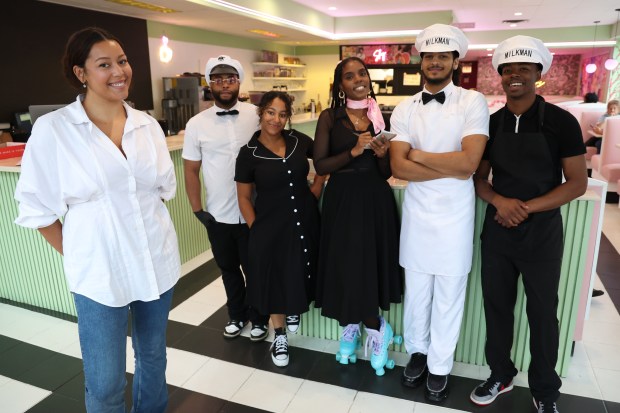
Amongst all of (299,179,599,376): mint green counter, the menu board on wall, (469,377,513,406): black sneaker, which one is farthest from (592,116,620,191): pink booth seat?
(469,377,513,406): black sneaker

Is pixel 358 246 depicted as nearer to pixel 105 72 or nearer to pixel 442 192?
pixel 442 192

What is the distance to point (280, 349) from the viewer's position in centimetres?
263

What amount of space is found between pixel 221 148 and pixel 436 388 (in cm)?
173

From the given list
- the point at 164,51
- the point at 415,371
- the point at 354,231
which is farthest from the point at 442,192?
the point at 164,51

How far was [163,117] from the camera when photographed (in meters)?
7.31

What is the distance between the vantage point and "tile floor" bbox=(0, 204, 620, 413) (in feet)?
7.50

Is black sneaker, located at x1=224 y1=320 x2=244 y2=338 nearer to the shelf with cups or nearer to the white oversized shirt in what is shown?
the white oversized shirt

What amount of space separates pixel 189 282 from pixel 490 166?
266 cm

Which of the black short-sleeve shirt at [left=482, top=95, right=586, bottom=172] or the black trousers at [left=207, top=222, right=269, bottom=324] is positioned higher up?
the black short-sleeve shirt at [left=482, top=95, right=586, bottom=172]

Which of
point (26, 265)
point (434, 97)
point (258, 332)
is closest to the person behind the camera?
point (434, 97)

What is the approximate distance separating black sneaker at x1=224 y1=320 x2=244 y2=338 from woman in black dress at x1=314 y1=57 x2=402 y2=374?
2.62ft

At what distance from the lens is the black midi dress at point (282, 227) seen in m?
2.35

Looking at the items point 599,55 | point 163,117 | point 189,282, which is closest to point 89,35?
point 189,282

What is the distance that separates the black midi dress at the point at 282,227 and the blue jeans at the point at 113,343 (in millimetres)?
715
